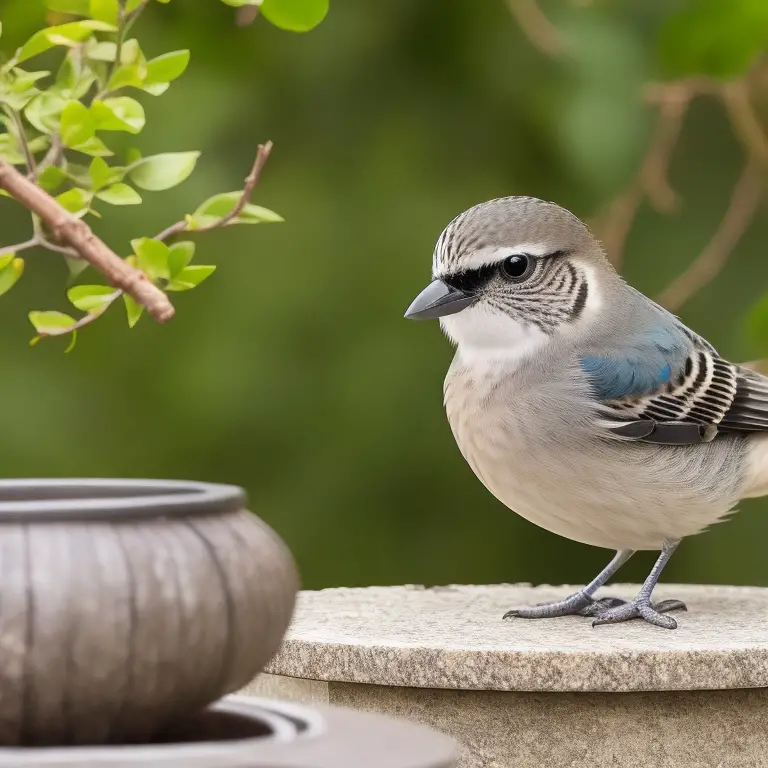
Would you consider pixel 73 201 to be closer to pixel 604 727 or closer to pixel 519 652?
pixel 519 652

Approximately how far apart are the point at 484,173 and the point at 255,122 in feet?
3.15

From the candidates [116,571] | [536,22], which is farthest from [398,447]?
[116,571]

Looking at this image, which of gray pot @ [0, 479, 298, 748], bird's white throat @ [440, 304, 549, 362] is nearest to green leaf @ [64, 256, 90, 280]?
gray pot @ [0, 479, 298, 748]

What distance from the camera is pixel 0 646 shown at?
4.70 ft

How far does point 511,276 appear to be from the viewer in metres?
3.55

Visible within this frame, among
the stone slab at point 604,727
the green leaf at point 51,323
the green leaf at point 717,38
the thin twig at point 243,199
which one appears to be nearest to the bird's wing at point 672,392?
the green leaf at point 717,38

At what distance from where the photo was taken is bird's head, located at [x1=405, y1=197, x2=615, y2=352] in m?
3.42

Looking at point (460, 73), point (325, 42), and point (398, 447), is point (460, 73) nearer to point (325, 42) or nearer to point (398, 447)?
point (325, 42)

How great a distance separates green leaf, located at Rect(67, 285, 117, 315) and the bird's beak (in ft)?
3.93

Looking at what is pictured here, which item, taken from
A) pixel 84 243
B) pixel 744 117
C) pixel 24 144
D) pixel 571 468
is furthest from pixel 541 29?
pixel 84 243

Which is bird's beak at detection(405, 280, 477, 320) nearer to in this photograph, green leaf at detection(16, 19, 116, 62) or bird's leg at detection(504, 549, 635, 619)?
bird's leg at detection(504, 549, 635, 619)

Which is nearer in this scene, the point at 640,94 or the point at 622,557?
the point at 622,557

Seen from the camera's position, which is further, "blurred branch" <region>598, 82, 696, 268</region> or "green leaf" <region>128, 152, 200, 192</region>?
"blurred branch" <region>598, 82, 696, 268</region>

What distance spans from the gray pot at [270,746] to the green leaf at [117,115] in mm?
840
